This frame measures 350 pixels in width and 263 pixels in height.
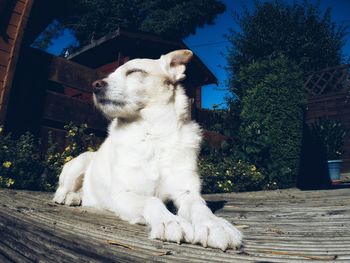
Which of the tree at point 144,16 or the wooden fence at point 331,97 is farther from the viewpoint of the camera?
the tree at point 144,16

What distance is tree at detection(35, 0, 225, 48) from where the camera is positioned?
78.7 feet

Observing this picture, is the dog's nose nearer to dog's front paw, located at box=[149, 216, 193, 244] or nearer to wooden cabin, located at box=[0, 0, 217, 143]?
dog's front paw, located at box=[149, 216, 193, 244]

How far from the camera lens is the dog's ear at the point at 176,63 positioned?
3.76 meters

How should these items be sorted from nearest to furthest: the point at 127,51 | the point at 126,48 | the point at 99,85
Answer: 1. the point at 99,85
2. the point at 126,48
3. the point at 127,51

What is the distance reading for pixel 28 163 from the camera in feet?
16.5

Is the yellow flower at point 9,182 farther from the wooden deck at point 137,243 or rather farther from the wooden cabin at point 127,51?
the wooden cabin at point 127,51

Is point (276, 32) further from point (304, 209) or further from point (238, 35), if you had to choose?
point (304, 209)

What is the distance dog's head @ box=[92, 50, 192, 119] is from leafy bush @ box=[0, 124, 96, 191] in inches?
85.9

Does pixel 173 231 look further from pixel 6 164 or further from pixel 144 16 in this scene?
pixel 144 16

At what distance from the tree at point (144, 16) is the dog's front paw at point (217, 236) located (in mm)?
23241

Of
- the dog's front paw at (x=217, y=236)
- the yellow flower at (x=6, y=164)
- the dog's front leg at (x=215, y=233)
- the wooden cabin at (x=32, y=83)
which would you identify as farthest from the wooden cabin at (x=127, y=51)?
the dog's front paw at (x=217, y=236)

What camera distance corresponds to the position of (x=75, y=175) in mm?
4023

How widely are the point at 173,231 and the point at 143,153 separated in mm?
1380

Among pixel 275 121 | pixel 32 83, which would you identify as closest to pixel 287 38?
pixel 275 121
